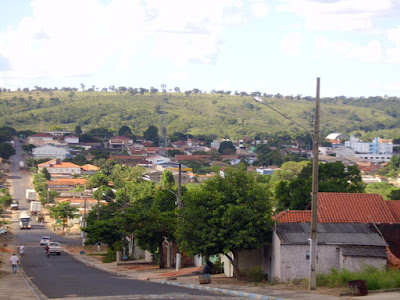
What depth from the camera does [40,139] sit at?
175375 millimetres

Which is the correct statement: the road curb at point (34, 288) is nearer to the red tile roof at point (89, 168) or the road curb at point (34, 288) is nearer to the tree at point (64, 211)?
the tree at point (64, 211)

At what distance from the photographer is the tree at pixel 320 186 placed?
51031 mm

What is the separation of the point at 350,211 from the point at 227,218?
677 centimetres

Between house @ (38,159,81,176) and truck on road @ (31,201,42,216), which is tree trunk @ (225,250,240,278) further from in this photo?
house @ (38,159,81,176)

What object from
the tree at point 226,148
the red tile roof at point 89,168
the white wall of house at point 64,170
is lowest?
the white wall of house at point 64,170

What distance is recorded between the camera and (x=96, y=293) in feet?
77.3

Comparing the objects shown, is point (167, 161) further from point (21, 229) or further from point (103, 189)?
point (21, 229)

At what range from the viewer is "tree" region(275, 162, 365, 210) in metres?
51.0

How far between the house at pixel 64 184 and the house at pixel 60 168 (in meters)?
10.2

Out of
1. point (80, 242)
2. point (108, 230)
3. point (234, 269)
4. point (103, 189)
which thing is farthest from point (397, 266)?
point (103, 189)

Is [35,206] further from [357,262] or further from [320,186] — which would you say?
[357,262]

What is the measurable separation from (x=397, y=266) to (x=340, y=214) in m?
4.29

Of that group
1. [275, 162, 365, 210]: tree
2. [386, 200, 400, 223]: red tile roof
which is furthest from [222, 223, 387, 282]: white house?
[275, 162, 365, 210]: tree

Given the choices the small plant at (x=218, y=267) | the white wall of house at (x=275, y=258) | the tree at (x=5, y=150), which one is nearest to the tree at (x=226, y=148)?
the tree at (x=5, y=150)
